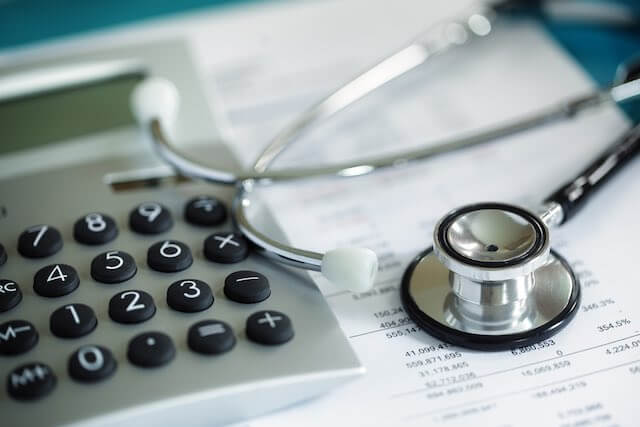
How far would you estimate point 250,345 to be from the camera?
525 mm

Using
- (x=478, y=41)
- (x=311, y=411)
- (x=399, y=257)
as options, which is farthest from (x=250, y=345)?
(x=478, y=41)

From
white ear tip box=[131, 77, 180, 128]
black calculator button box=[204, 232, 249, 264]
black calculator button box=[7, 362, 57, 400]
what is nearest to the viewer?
black calculator button box=[7, 362, 57, 400]

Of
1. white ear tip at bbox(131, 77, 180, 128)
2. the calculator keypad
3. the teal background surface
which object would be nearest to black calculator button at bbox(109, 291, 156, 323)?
the calculator keypad

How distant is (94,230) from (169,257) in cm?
7

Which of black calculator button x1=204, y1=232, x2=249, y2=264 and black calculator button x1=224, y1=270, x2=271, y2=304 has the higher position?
black calculator button x1=224, y1=270, x2=271, y2=304

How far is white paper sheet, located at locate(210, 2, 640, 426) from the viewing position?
0.53m

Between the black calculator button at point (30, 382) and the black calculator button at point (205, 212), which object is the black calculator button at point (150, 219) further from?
the black calculator button at point (30, 382)

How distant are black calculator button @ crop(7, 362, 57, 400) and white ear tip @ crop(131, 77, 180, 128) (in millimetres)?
281

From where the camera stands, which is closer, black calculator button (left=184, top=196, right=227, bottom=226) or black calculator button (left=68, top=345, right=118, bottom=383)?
black calculator button (left=68, top=345, right=118, bottom=383)

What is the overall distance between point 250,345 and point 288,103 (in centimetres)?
38

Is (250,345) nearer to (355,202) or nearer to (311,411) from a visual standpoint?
(311,411)

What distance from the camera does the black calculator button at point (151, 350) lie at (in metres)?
0.51

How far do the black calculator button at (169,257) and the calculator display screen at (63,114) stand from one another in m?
0.20

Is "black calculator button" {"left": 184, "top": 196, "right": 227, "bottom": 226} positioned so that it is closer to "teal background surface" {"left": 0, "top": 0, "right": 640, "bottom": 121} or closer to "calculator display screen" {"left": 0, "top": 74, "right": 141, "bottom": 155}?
"calculator display screen" {"left": 0, "top": 74, "right": 141, "bottom": 155}
